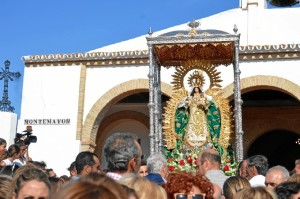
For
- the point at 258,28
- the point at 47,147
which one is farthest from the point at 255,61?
the point at 47,147

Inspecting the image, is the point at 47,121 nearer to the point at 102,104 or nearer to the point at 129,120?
the point at 102,104

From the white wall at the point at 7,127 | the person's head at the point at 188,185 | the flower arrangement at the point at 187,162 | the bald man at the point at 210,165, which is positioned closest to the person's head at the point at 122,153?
the person's head at the point at 188,185

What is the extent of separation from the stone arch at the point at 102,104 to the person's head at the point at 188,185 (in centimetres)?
1247

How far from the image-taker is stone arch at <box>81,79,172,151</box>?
52.6 feet

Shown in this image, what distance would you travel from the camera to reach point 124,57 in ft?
53.2

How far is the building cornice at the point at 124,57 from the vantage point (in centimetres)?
1525

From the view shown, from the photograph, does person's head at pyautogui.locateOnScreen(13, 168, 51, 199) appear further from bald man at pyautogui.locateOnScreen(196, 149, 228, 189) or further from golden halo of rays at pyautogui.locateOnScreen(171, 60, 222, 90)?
golden halo of rays at pyautogui.locateOnScreen(171, 60, 222, 90)

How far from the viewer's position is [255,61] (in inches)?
611

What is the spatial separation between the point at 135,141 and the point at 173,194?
2.36ft

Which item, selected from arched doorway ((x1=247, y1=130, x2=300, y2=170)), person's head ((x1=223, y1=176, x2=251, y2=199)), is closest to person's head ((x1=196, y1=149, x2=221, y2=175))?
person's head ((x1=223, y1=176, x2=251, y2=199))

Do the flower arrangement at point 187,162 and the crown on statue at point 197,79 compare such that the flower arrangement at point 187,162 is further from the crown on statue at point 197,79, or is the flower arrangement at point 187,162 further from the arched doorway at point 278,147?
the arched doorway at point 278,147

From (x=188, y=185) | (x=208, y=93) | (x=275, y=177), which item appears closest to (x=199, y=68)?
(x=208, y=93)

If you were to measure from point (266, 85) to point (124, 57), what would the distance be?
14.9 feet

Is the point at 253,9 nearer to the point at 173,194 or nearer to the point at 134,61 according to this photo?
the point at 134,61
